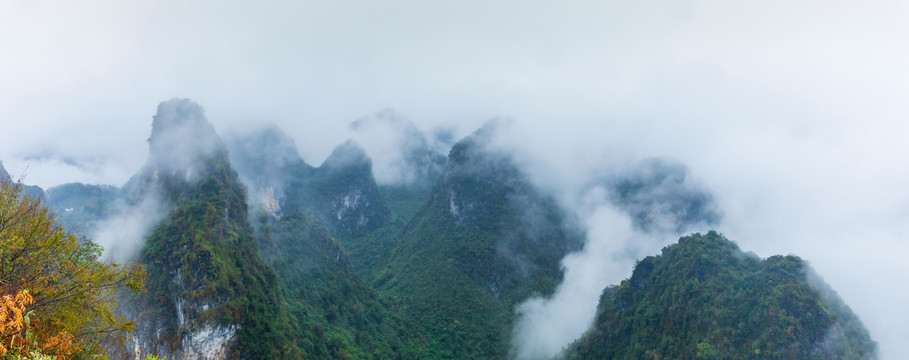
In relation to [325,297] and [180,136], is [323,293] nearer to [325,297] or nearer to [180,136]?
[325,297]

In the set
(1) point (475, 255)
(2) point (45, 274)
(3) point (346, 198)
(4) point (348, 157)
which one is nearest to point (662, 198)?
(1) point (475, 255)

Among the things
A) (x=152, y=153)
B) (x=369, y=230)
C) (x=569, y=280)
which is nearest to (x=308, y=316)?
(x=152, y=153)

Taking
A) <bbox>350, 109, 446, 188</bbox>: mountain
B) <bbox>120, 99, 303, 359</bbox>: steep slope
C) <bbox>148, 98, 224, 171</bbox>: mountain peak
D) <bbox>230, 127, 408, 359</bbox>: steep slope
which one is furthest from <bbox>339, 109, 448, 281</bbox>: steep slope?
<bbox>120, 99, 303, 359</bbox>: steep slope

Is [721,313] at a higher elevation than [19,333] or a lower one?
higher

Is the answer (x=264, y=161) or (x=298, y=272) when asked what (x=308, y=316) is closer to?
(x=298, y=272)

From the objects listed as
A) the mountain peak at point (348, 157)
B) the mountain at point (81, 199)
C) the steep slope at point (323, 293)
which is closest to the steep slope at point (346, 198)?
the mountain peak at point (348, 157)
